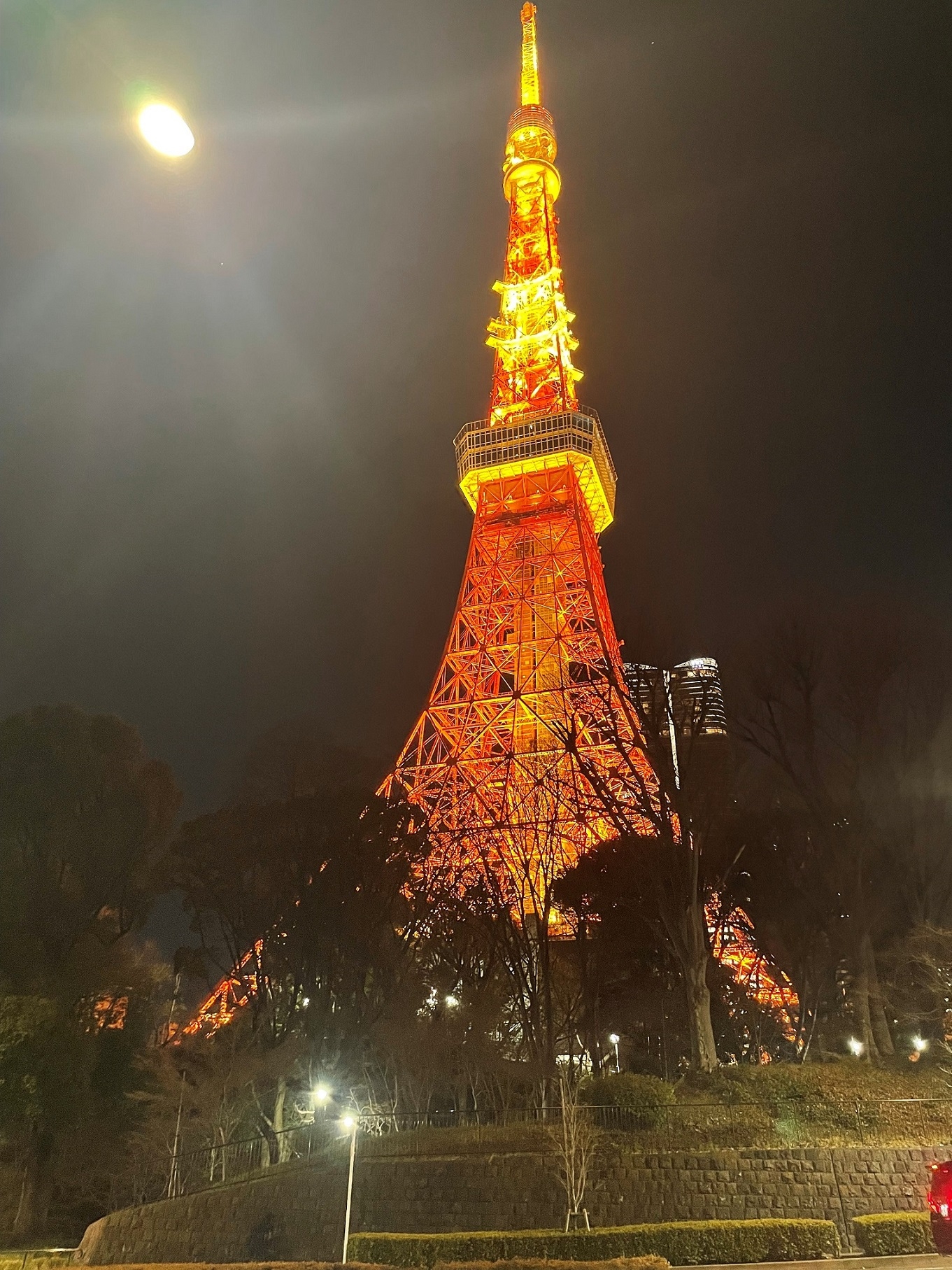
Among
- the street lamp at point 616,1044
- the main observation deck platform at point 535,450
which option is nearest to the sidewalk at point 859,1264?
the street lamp at point 616,1044

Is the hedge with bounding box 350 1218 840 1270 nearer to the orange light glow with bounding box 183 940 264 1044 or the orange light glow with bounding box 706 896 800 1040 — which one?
the orange light glow with bounding box 183 940 264 1044

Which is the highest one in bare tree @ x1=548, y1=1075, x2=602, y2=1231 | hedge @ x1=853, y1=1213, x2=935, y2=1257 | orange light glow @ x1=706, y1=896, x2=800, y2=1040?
orange light glow @ x1=706, y1=896, x2=800, y2=1040

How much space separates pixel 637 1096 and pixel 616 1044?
14685 mm

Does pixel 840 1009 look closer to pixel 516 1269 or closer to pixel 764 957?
pixel 764 957

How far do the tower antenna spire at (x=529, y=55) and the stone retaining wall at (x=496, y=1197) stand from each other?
52840 mm

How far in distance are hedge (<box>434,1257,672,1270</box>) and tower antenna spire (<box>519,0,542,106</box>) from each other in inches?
2155

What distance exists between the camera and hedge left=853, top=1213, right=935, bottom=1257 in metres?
11.0

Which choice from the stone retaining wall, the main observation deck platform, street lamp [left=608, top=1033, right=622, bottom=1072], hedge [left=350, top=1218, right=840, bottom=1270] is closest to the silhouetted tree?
the stone retaining wall

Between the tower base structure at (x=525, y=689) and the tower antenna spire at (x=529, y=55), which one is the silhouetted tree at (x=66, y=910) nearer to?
the tower base structure at (x=525, y=689)

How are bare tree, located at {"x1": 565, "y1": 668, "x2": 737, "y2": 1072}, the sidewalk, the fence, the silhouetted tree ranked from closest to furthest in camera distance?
the sidewalk → the fence → bare tree, located at {"x1": 565, "y1": 668, "x2": 737, "y2": 1072} → the silhouetted tree

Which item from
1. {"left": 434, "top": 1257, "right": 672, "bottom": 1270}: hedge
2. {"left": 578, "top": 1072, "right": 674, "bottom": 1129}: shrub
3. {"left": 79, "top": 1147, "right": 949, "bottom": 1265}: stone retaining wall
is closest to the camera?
{"left": 434, "top": 1257, "right": 672, "bottom": 1270}: hedge

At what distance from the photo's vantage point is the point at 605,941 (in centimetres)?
2339

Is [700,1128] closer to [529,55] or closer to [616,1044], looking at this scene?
[616,1044]

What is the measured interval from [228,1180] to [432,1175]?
652cm
